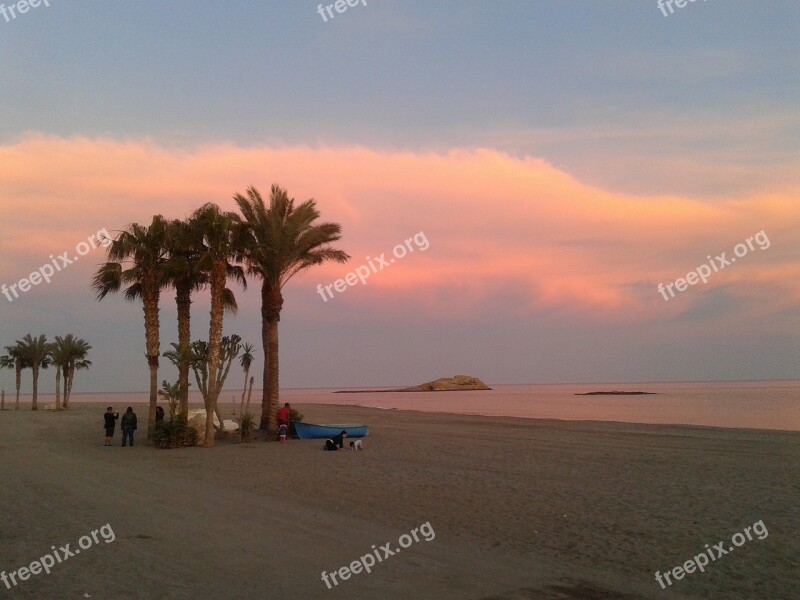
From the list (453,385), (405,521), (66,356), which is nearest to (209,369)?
(405,521)

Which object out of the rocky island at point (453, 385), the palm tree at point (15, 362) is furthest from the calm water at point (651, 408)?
the rocky island at point (453, 385)

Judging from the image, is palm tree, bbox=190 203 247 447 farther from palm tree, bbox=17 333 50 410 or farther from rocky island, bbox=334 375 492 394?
rocky island, bbox=334 375 492 394

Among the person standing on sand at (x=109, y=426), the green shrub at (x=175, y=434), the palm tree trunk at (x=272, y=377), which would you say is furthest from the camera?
the palm tree trunk at (x=272, y=377)

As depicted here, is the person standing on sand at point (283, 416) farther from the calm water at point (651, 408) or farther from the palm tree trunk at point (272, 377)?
the calm water at point (651, 408)

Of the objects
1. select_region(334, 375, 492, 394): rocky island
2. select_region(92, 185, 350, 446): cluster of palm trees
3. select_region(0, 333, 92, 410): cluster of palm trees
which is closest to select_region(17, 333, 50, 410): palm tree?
select_region(0, 333, 92, 410): cluster of palm trees

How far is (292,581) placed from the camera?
7562 mm

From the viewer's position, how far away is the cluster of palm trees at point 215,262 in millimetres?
23578

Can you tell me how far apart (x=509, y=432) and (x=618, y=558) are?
2147 cm

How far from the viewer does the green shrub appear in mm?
23094

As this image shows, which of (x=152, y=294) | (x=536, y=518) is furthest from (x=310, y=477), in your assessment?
(x=152, y=294)

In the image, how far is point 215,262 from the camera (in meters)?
23.6

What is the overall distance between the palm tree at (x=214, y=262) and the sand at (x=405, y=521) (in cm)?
307

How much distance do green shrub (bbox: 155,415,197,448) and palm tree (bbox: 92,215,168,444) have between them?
1.00 metres

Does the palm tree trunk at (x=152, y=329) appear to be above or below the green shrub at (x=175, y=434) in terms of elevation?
above
